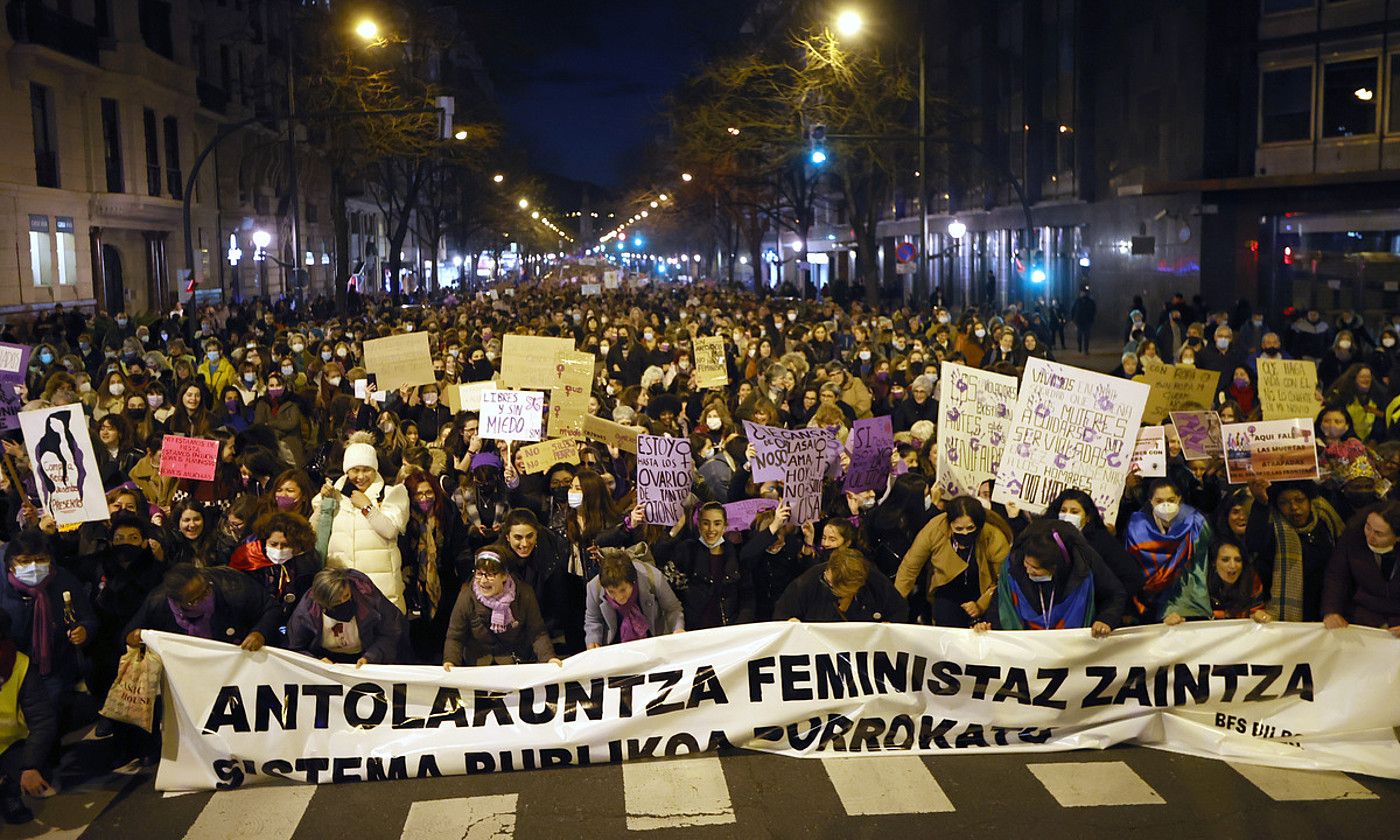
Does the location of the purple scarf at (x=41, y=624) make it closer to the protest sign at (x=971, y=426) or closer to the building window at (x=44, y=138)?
the protest sign at (x=971, y=426)

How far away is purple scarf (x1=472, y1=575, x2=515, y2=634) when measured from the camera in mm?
7707

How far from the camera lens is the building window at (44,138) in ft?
111

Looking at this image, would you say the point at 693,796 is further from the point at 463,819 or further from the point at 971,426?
the point at 971,426

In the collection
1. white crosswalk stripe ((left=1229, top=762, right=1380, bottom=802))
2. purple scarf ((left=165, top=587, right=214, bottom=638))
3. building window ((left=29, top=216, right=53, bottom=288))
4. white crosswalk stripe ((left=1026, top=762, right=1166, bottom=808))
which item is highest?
building window ((left=29, top=216, right=53, bottom=288))

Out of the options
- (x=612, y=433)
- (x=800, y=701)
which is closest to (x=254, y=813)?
(x=800, y=701)

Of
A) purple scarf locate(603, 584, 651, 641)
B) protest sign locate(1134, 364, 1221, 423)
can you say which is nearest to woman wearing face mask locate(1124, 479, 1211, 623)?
purple scarf locate(603, 584, 651, 641)

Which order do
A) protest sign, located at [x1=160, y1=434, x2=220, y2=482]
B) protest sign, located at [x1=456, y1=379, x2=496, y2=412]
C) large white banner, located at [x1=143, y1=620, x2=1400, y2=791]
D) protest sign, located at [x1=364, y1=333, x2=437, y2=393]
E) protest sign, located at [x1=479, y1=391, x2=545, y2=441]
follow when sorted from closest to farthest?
large white banner, located at [x1=143, y1=620, x2=1400, y2=791]
protest sign, located at [x1=160, y1=434, x2=220, y2=482]
protest sign, located at [x1=479, y1=391, x2=545, y2=441]
protest sign, located at [x1=456, y1=379, x2=496, y2=412]
protest sign, located at [x1=364, y1=333, x2=437, y2=393]

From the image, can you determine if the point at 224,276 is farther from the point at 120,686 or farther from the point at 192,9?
the point at 120,686

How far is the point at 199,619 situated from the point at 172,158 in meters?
37.5

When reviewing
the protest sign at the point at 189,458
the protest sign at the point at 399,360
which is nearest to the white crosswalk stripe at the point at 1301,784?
the protest sign at the point at 189,458

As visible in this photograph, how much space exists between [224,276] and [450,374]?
3078 centimetres

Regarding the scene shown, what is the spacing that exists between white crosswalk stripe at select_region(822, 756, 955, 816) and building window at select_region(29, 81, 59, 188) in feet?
102

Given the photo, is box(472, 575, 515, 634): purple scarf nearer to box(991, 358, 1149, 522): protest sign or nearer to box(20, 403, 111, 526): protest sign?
box(20, 403, 111, 526): protest sign

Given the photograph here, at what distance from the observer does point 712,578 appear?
8.46 metres
